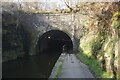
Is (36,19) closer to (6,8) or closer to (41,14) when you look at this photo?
(41,14)

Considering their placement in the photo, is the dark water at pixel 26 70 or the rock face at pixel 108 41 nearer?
the rock face at pixel 108 41

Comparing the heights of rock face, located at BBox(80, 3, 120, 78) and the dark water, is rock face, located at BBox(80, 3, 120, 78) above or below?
above

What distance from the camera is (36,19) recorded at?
95.5ft

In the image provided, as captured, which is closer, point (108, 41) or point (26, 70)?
point (108, 41)

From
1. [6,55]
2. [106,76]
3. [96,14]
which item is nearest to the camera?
[106,76]

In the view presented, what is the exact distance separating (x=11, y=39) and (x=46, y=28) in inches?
168

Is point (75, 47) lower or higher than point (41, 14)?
lower

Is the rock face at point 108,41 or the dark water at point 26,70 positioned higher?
the rock face at point 108,41

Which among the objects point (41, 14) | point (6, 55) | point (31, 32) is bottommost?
point (6, 55)

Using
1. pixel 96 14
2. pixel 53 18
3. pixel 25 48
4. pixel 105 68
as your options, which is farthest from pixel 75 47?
pixel 105 68

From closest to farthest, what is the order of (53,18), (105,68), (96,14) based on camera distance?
(105,68), (96,14), (53,18)

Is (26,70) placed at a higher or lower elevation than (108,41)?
lower

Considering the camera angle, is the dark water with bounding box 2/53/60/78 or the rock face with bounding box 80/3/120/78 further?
the dark water with bounding box 2/53/60/78

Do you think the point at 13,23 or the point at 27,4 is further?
the point at 27,4
